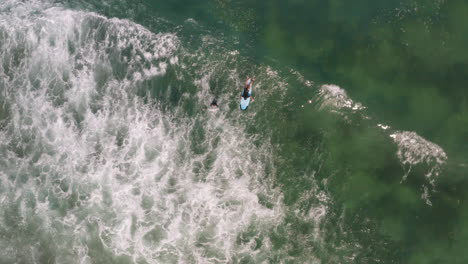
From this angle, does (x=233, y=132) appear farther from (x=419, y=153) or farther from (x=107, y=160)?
(x=419, y=153)

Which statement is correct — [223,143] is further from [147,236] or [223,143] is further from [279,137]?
[147,236]

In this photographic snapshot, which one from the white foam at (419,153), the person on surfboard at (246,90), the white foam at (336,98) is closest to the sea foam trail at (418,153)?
the white foam at (419,153)

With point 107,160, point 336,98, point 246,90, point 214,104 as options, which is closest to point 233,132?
point 214,104

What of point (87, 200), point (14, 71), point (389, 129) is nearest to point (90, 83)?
point (14, 71)

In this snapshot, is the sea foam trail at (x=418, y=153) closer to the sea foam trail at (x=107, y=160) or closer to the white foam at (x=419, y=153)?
the white foam at (x=419, y=153)

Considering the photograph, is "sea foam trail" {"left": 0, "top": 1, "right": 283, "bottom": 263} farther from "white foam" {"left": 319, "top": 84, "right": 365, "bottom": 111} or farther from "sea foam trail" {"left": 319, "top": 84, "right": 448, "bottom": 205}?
"sea foam trail" {"left": 319, "top": 84, "right": 448, "bottom": 205}
